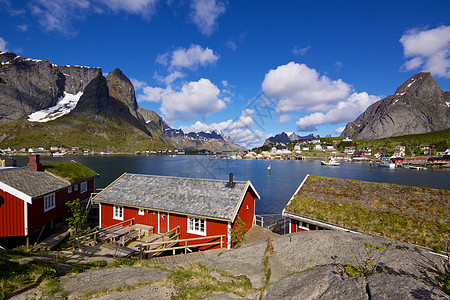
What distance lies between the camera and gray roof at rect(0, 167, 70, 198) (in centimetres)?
2001

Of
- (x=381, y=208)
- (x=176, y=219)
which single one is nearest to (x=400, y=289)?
(x=381, y=208)

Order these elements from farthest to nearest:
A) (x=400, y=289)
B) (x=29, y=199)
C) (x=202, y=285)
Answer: (x=29, y=199)
(x=202, y=285)
(x=400, y=289)

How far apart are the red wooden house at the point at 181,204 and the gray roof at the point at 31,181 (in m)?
5.39

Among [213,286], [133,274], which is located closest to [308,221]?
[213,286]

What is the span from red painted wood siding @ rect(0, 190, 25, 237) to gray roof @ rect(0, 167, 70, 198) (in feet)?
3.40

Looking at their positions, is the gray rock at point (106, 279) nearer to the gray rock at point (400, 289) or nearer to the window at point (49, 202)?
the gray rock at point (400, 289)

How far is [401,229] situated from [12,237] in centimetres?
3364

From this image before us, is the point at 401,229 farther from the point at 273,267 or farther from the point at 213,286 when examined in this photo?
the point at 213,286

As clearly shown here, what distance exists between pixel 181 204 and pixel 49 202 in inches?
601

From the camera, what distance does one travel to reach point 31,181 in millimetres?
22234

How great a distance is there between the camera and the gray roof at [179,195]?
63.8 feet

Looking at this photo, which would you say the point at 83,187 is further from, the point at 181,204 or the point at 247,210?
the point at 247,210

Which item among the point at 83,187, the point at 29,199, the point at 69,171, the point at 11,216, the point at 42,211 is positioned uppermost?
the point at 69,171

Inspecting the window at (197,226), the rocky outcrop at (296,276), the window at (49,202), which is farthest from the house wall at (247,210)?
the window at (49,202)
